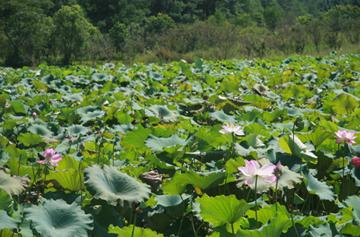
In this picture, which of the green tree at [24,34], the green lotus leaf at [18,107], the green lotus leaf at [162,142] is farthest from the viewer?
the green tree at [24,34]

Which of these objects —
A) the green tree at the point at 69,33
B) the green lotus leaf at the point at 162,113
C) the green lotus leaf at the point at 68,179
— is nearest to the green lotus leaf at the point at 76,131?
the green lotus leaf at the point at 162,113

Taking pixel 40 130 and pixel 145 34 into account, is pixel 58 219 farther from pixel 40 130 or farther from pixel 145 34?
pixel 145 34

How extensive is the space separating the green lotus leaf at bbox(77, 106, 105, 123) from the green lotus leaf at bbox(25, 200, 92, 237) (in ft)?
5.89

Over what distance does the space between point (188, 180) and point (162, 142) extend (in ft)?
1.66

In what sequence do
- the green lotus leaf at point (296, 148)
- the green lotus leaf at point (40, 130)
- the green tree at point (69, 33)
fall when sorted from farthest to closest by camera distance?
1. the green tree at point (69, 33)
2. the green lotus leaf at point (40, 130)
3. the green lotus leaf at point (296, 148)

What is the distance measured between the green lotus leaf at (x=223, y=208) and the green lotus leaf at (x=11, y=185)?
0.55 m

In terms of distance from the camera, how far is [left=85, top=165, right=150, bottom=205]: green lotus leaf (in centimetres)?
128

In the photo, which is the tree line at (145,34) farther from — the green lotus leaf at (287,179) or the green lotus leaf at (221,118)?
the green lotus leaf at (287,179)

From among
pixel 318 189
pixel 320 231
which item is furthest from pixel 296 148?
pixel 320 231

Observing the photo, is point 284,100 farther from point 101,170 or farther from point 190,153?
point 101,170

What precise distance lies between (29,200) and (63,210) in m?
0.54

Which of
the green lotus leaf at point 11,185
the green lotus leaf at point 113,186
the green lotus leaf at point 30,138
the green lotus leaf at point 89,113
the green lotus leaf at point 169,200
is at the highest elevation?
the green lotus leaf at point 113,186

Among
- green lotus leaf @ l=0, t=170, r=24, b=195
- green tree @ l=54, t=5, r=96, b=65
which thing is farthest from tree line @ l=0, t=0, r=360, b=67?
green lotus leaf @ l=0, t=170, r=24, b=195

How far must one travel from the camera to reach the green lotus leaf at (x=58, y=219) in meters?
1.14
